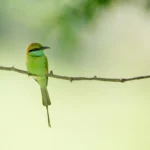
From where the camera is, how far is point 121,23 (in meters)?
1.36

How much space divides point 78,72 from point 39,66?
0.14m

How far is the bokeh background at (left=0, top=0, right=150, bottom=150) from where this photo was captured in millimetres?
1344

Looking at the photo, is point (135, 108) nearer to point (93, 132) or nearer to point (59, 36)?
point (93, 132)

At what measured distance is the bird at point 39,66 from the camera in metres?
1.33

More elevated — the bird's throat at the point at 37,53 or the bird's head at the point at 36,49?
the bird's head at the point at 36,49

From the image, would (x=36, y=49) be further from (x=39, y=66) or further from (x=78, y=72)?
→ (x=78, y=72)

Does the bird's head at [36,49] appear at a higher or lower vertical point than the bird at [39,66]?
higher

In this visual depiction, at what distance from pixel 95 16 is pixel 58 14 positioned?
13cm

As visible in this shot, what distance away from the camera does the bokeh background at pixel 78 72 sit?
1.34 metres

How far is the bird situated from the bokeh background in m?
0.02

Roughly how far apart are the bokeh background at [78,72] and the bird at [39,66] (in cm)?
2

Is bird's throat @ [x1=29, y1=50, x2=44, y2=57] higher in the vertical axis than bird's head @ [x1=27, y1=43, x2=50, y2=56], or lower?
lower

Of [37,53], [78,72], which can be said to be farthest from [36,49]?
[78,72]

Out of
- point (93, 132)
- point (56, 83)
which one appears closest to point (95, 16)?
point (56, 83)
